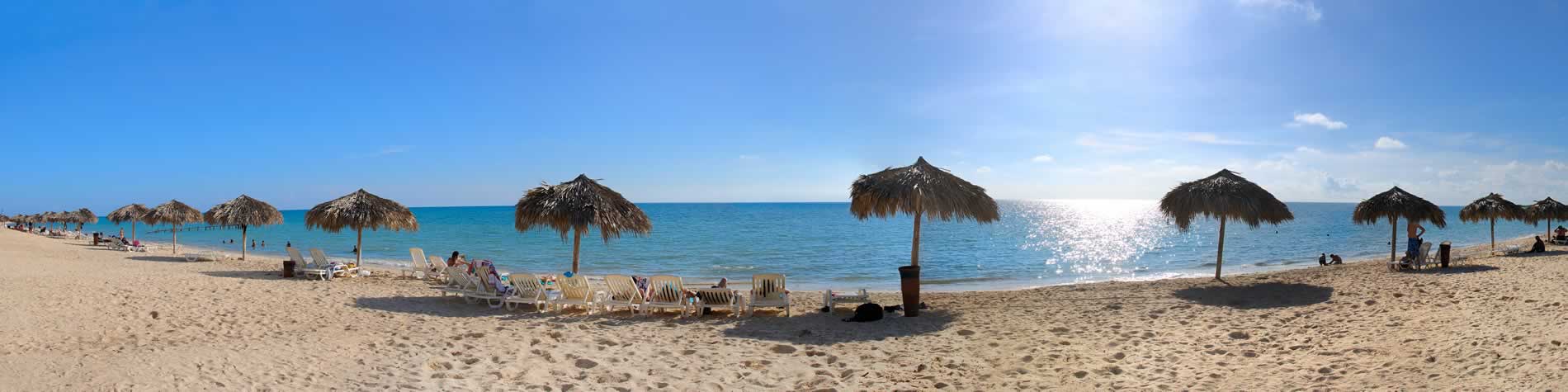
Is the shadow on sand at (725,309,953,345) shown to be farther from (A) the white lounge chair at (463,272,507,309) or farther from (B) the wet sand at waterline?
(A) the white lounge chair at (463,272,507,309)

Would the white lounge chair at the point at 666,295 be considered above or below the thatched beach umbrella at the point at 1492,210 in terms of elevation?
below

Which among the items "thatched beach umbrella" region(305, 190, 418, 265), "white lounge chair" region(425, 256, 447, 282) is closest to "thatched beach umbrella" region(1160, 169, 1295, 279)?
"white lounge chair" region(425, 256, 447, 282)

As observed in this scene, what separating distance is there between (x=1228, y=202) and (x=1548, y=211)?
19514mm

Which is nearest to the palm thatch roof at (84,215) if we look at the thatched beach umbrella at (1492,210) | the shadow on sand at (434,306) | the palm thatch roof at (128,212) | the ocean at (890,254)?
the ocean at (890,254)

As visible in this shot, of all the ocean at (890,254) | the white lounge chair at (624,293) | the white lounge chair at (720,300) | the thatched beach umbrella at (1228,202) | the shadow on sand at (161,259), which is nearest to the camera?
the white lounge chair at (720,300)

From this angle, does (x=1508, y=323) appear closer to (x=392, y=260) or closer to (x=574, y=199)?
(x=574, y=199)

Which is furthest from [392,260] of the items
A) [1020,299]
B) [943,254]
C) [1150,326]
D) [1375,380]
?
[1375,380]

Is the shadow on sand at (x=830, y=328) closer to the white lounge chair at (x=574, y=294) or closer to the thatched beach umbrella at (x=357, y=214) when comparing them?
the white lounge chair at (x=574, y=294)

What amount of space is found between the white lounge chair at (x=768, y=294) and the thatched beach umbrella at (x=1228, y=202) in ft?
22.7

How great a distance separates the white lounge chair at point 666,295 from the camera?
8.51 meters

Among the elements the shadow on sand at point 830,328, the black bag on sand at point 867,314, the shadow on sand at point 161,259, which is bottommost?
the shadow on sand at point 161,259

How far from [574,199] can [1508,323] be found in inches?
405

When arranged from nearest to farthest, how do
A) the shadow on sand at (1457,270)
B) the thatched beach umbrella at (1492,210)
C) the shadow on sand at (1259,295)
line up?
1. the shadow on sand at (1259,295)
2. the shadow on sand at (1457,270)
3. the thatched beach umbrella at (1492,210)

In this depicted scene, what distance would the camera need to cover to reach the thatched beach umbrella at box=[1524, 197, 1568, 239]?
21812 millimetres
